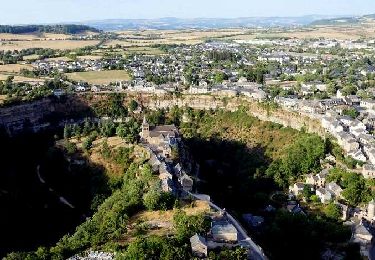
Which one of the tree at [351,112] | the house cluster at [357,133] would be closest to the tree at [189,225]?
the house cluster at [357,133]

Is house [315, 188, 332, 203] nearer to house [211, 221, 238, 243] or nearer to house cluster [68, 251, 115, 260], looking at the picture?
house [211, 221, 238, 243]

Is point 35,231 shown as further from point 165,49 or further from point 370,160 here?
point 165,49

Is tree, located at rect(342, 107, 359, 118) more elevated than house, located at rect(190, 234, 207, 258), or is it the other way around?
tree, located at rect(342, 107, 359, 118)

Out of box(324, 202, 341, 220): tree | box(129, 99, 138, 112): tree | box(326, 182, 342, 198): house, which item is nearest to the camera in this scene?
box(324, 202, 341, 220): tree

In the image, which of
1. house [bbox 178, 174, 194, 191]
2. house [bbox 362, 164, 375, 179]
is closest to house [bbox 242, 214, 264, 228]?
house [bbox 178, 174, 194, 191]

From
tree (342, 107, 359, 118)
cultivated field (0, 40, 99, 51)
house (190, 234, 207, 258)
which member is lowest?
house (190, 234, 207, 258)

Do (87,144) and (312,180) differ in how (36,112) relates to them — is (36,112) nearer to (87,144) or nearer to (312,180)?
(87,144)

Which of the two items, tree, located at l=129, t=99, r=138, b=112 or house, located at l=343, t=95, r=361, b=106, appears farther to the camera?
tree, located at l=129, t=99, r=138, b=112

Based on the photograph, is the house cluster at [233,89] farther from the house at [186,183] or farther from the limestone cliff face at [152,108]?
the house at [186,183]
